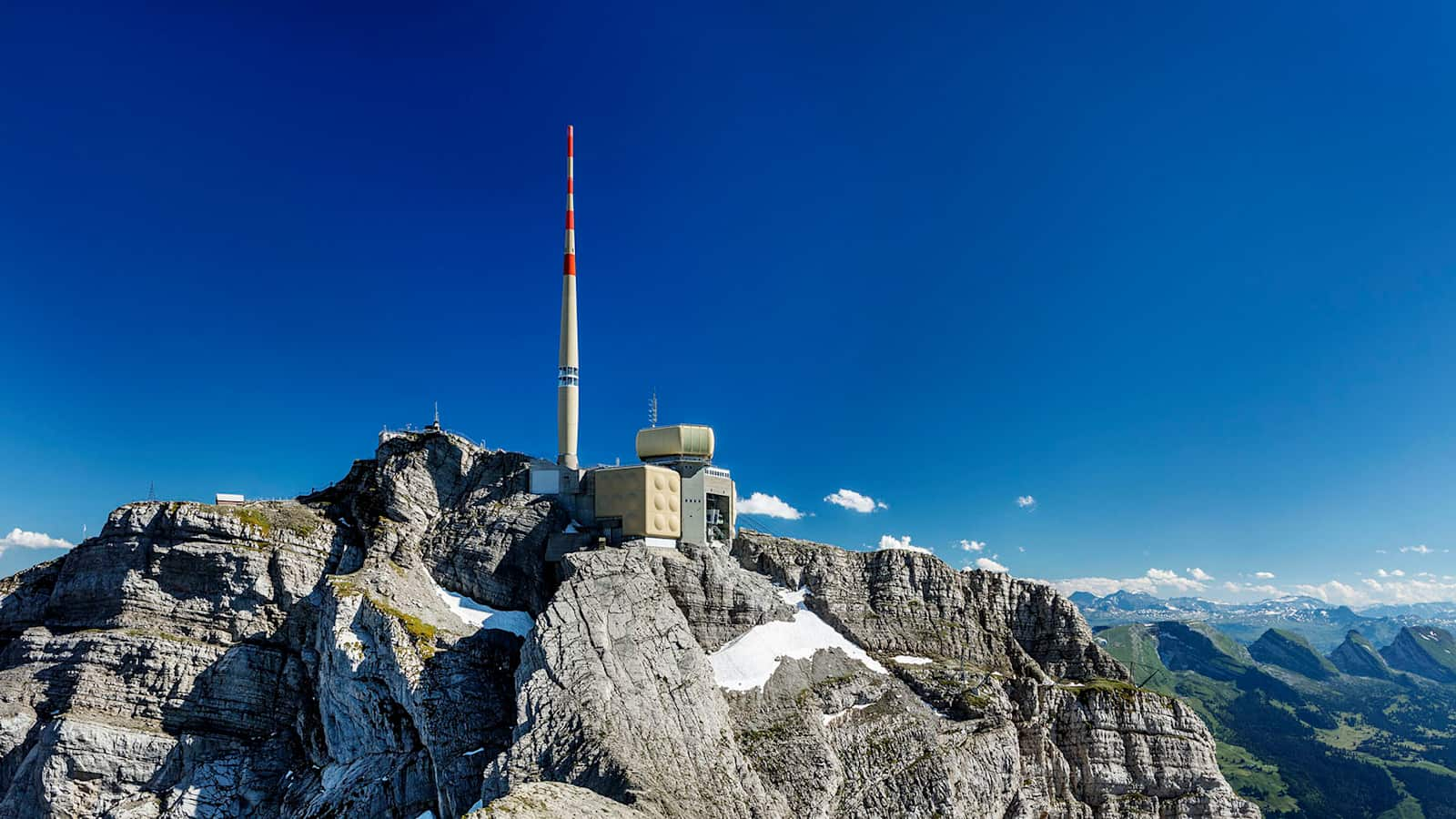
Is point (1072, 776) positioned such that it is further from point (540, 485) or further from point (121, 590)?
point (121, 590)

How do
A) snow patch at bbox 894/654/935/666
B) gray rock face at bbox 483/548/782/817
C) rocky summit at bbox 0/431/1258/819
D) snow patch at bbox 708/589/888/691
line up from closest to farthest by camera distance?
gray rock face at bbox 483/548/782/817, rocky summit at bbox 0/431/1258/819, snow patch at bbox 708/589/888/691, snow patch at bbox 894/654/935/666

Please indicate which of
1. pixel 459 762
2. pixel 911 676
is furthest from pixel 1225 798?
pixel 459 762

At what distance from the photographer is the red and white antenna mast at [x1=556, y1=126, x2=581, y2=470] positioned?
107 metres

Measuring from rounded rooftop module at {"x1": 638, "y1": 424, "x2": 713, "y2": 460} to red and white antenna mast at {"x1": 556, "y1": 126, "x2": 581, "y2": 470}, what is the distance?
34.0 feet

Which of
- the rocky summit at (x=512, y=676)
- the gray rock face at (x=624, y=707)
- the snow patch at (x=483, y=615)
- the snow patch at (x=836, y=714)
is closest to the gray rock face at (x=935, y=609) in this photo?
the rocky summit at (x=512, y=676)

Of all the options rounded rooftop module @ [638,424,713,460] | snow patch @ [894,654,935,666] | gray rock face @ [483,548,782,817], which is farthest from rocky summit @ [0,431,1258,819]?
rounded rooftop module @ [638,424,713,460]

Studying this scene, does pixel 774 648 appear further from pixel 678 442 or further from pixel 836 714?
pixel 678 442

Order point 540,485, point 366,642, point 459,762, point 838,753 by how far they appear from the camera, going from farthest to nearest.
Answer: point 540,485
point 838,753
point 366,642
point 459,762

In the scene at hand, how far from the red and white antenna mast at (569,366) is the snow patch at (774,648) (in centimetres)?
3223

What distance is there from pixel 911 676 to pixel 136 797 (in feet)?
257

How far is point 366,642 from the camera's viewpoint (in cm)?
7344

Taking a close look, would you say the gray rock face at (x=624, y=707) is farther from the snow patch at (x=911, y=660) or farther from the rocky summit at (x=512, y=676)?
the snow patch at (x=911, y=660)

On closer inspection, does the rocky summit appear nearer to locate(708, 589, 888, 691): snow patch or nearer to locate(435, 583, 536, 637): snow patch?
locate(708, 589, 888, 691): snow patch

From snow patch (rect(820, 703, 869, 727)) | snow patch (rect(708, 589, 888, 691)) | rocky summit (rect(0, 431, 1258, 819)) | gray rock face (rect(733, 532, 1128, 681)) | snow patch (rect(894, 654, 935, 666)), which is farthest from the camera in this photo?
gray rock face (rect(733, 532, 1128, 681))
